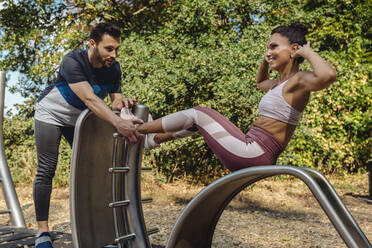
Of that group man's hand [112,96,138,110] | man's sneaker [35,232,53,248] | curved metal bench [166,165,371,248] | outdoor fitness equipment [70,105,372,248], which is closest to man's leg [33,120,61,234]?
man's sneaker [35,232,53,248]

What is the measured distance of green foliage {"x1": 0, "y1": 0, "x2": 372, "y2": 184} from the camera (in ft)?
20.2

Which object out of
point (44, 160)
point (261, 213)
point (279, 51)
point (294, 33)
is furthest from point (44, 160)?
point (261, 213)

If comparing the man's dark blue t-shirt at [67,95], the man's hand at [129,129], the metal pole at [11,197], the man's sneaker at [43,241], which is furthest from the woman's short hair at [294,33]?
the metal pole at [11,197]

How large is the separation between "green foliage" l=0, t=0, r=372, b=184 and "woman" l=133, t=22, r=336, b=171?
3580 millimetres

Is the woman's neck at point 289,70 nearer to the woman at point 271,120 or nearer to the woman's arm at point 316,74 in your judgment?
the woman at point 271,120

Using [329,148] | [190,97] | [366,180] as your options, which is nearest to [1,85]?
[190,97]

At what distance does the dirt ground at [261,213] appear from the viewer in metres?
4.18

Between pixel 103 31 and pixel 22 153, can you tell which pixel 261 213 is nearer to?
pixel 103 31

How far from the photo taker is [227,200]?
2465 millimetres

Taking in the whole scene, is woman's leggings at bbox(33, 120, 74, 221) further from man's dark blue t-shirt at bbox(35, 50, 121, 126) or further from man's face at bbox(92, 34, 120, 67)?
man's face at bbox(92, 34, 120, 67)

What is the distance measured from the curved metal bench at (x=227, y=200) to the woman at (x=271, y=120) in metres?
0.18

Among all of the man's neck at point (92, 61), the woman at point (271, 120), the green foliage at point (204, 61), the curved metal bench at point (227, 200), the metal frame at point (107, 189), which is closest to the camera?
the curved metal bench at point (227, 200)

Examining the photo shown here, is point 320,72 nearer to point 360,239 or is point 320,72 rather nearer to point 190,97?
point 360,239

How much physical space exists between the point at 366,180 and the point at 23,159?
708 cm
